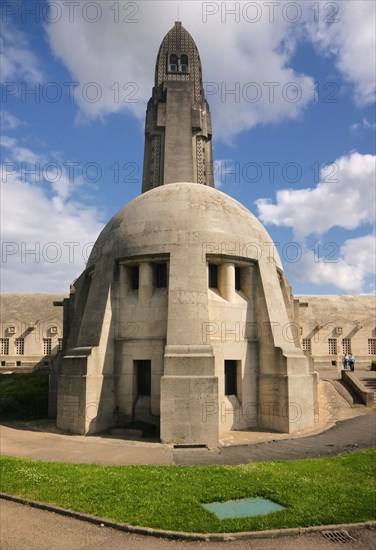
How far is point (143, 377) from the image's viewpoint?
1956cm

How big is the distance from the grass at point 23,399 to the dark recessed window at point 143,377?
7344 mm

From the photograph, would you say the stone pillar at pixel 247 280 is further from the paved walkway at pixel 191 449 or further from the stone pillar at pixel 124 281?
the paved walkway at pixel 191 449

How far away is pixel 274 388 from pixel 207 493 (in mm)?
10338

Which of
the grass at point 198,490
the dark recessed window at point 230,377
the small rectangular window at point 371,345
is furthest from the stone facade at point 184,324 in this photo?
the small rectangular window at point 371,345

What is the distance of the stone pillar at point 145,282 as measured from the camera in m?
19.9

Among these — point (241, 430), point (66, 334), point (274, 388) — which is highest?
point (66, 334)

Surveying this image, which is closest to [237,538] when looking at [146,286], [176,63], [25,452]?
[25,452]

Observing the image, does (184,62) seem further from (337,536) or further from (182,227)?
(337,536)

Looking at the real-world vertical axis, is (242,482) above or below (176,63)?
below

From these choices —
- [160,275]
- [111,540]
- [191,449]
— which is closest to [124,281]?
[160,275]

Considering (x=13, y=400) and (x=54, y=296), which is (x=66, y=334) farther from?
(x=54, y=296)

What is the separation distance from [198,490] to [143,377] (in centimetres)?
1029

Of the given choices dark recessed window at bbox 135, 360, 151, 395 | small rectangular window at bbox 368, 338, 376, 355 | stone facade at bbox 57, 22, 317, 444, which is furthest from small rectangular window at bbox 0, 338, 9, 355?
small rectangular window at bbox 368, 338, 376, 355

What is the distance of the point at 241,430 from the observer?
62.0 feet
